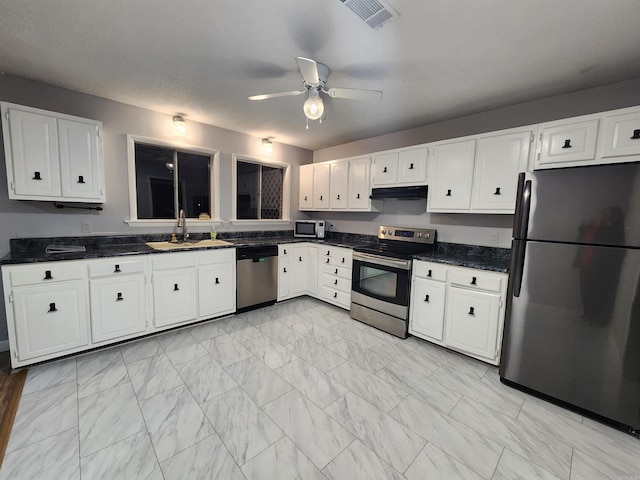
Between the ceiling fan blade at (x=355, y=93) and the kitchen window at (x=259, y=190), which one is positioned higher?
the ceiling fan blade at (x=355, y=93)

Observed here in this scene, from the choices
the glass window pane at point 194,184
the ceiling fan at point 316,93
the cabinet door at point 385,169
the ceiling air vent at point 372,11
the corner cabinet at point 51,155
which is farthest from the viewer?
the glass window pane at point 194,184

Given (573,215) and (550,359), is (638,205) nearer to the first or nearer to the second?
(573,215)

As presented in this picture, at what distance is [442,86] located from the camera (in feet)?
7.80

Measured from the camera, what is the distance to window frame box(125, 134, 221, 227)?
3069mm

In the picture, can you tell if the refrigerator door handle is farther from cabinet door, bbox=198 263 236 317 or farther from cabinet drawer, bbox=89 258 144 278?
cabinet drawer, bbox=89 258 144 278

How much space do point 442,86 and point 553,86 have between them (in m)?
0.96

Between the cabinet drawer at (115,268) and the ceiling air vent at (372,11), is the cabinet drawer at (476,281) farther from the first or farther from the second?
the cabinet drawer at (115,268)

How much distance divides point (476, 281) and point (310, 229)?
256 centimetres

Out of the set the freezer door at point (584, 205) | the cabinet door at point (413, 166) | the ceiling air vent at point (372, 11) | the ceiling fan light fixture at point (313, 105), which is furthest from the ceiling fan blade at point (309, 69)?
the freezer door at point (584, 205)

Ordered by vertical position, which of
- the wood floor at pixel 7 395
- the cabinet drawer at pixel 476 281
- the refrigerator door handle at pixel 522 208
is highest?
the refrigerator door handle at pixel 522 208

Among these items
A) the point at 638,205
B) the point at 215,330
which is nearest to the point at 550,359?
the point at 638,205

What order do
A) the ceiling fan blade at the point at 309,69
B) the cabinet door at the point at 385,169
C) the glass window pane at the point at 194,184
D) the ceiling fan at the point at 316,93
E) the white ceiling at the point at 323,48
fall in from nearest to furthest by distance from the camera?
the white ceiling at the point at 323,48, the ceiling fan blade at the point at 309,69, the ceiling fan at the point at 316,93, the cabinet door at the point at 385,169, the glass window pane at the point at 194,184

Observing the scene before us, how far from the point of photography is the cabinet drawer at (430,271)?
271 centimetres

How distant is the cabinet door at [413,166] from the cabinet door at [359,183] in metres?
0.50
